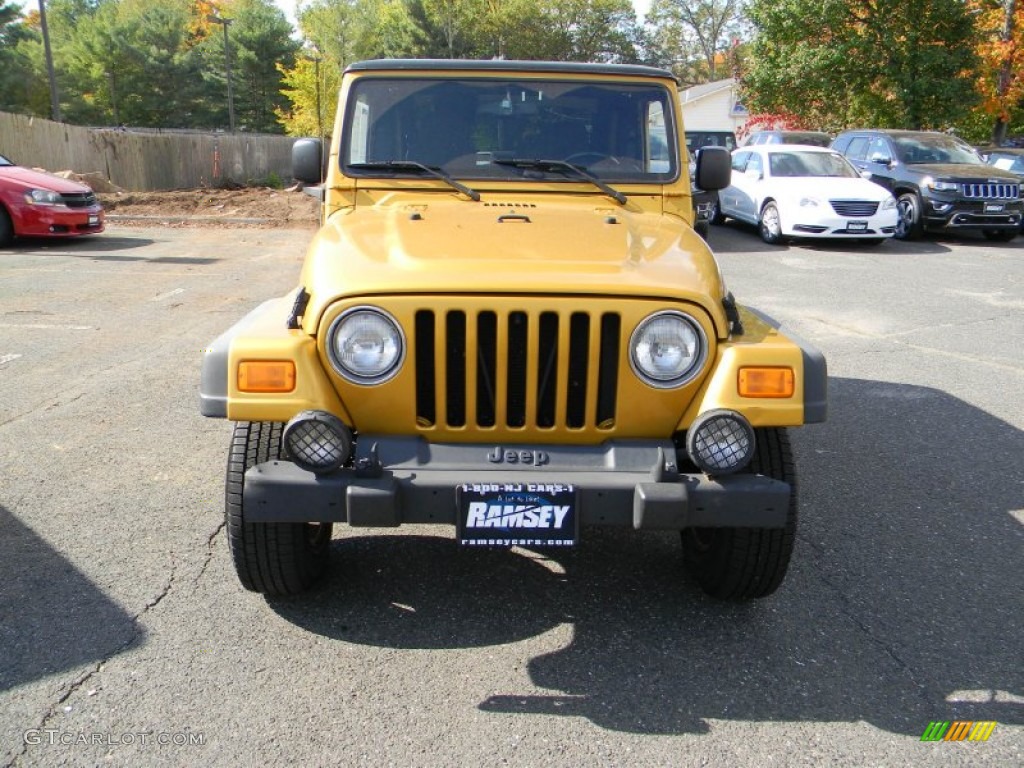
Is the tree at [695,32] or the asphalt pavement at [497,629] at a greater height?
the tree at [695,32]

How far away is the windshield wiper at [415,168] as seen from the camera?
157 inches

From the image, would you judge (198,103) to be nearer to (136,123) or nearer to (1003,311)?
(136,123)

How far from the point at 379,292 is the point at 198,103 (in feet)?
203

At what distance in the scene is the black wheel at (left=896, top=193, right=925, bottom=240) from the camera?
1514cm

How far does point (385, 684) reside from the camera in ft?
9.52

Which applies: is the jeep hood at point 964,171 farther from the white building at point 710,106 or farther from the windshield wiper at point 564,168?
the white building at point 710,106

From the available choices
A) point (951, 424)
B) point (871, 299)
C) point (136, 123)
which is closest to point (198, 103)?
point (136, 123)

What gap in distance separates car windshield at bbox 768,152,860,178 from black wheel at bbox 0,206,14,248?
11.9 m

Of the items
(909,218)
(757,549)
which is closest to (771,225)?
(909,218)

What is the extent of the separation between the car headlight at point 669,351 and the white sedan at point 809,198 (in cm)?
1116

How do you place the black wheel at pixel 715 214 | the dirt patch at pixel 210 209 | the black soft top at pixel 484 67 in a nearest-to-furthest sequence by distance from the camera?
the black soft top at pixel 484 67, the black wheel at pixel 715 214, the dirt patch at pixel 210 209

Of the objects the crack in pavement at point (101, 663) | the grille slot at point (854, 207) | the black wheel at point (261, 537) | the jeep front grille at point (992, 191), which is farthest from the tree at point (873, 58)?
the crack in pavement at point (101, 663)

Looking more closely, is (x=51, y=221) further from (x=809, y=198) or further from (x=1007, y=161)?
(x=1007, y=161)

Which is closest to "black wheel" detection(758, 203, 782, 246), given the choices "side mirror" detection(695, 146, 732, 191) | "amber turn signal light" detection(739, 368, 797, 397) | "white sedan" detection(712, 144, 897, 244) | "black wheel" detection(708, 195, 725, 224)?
"white sedan" detection(712, 144, 897, 244)
